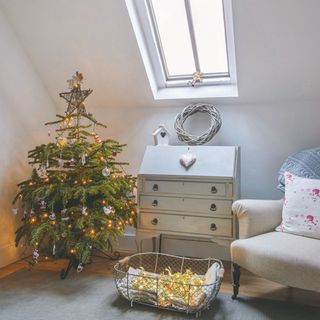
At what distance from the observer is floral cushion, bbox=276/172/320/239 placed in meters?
2.00

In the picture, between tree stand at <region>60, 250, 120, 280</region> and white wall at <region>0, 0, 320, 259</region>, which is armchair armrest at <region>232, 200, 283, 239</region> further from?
tree stand at <region>60, 250, 120, 280</region>

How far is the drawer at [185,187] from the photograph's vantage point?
2479 millimetres

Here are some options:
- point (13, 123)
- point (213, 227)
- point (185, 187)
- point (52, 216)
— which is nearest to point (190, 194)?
point (185, 187)

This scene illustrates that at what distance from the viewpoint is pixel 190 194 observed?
2557mm

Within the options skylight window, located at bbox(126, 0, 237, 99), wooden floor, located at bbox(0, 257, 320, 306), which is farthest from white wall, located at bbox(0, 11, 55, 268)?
skylight window, located at bbox(126, 0, 237, 99)

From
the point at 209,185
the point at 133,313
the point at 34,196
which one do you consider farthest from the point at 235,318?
the point at 34,196

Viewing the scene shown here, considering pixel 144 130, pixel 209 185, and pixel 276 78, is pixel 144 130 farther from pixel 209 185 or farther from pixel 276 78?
pixel 276 78

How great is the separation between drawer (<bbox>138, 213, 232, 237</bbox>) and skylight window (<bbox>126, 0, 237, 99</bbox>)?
1122 mm

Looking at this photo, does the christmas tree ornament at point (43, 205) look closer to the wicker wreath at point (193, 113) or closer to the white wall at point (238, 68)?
the white wall at point (238, 68)

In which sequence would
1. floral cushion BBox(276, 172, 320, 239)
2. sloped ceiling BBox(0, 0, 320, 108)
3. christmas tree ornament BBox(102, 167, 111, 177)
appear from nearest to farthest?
floral cushion BBox(276, 172, 320, 239) < sloped ceiling BBox(0, 0, 320, 108) < christmas tree ornament BBox(102, 167, 111, 177)

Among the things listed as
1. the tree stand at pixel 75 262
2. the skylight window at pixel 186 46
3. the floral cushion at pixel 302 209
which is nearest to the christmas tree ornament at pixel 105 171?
the tree stand at pixel 75 262

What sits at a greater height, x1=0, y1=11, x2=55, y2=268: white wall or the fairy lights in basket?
x1=0, y1=11, x2=55, y2=268: white wall

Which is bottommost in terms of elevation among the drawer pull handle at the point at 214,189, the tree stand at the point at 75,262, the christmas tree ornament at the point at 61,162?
the tree stand at the point at 75,262

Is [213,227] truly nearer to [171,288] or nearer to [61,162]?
[171,288]
